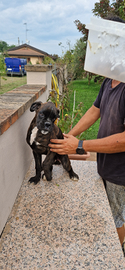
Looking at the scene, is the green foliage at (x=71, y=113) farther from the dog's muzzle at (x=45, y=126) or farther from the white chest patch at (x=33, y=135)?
the dog's muzzle at (x=45, y=126)

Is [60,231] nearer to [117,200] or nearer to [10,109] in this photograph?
[117,200]

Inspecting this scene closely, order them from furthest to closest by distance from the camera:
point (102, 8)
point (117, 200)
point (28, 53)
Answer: point (28, 53) → point (102, 8) → point (117, 200)

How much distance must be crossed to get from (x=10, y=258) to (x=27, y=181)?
2.93 feet

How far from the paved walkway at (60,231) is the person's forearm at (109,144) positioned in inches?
21.3

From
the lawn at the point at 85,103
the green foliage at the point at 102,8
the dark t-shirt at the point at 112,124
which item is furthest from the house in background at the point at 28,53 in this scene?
the dark t-shirt at the point at 112,124

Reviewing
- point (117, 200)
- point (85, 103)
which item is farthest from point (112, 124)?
point (85, 103)

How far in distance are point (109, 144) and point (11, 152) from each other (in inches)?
34.2

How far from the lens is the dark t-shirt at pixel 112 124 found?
5.74 feet

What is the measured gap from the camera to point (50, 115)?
5.28 feet

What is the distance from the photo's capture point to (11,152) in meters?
1.77

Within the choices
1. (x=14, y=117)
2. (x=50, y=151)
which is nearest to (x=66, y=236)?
(x=50, y=151)

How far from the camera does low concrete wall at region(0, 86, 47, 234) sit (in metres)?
1.56

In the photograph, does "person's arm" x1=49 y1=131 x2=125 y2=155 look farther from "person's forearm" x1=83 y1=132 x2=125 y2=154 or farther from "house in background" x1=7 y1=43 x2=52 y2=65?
"house in background" x1=7 y1=43 x2=52 y2=65

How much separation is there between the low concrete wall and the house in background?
3607cm
